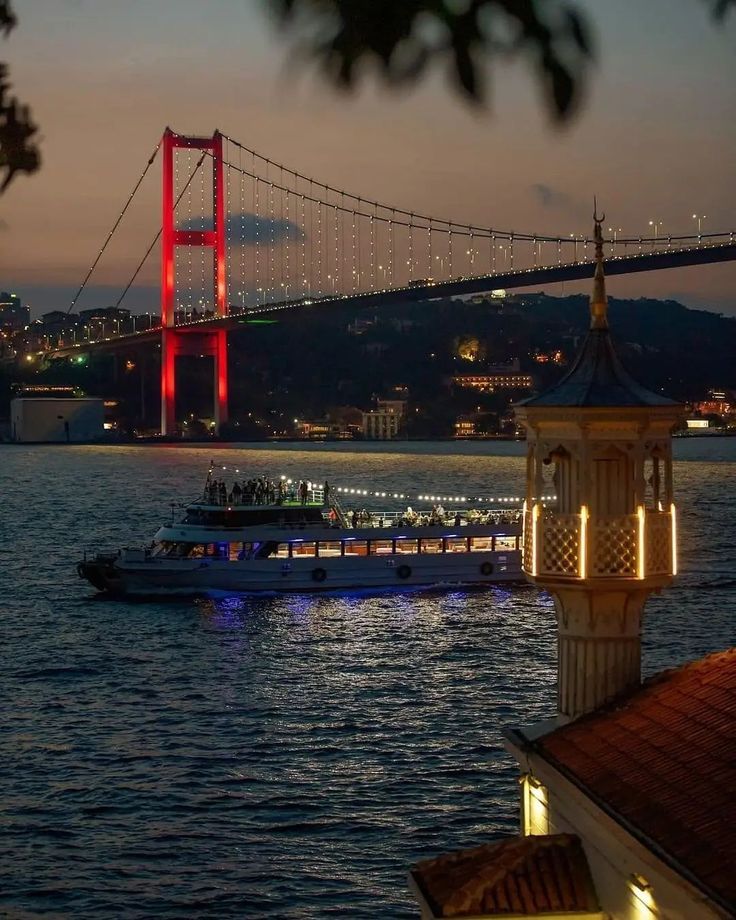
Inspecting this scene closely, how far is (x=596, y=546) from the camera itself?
887cm

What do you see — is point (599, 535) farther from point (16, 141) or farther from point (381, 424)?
point (381, 424)

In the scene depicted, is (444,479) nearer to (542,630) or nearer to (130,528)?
(130,528)

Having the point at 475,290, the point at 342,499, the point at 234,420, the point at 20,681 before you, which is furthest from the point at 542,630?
the point at 234,420

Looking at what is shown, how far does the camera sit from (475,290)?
255 ft

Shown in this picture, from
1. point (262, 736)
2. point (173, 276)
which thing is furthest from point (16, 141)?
point (173, 276)

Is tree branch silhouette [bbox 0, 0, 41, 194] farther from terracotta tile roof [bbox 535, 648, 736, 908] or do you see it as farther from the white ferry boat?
the white ferry boat

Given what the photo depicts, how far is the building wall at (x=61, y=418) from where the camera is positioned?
6171 inches

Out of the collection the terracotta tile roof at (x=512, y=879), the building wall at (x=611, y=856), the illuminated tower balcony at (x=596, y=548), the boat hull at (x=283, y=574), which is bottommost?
the boat hull at (x=283, y=574)

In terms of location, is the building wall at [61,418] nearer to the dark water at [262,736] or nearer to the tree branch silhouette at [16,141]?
the dark water at [262,736]

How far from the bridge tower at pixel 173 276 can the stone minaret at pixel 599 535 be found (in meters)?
89.4

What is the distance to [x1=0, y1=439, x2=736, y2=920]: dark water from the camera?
14.2 metres

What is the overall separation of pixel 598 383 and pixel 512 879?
3.16 m

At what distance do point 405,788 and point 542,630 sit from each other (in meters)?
13.4

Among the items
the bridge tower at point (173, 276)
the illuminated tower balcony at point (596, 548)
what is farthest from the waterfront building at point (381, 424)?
the illuminated tower balcony at point (596, 548)
